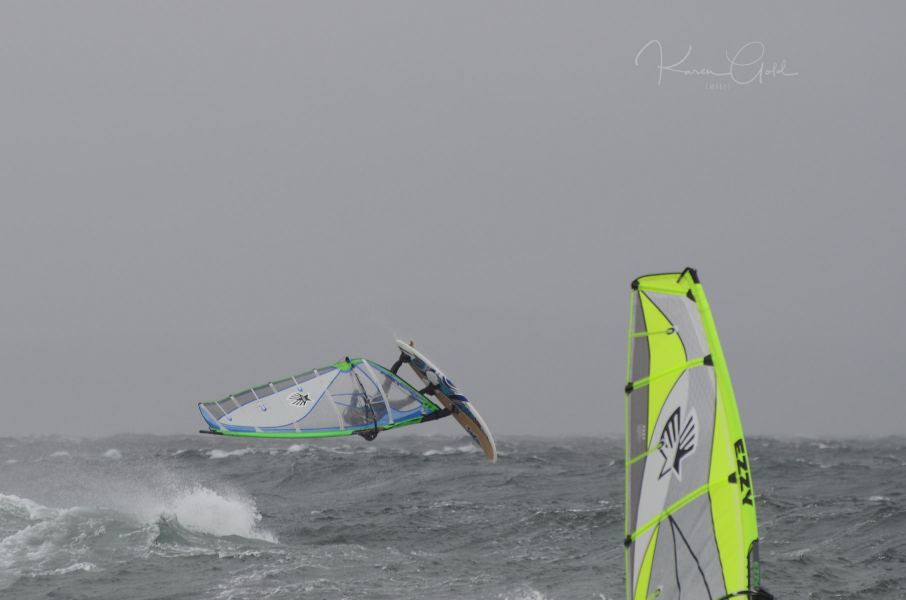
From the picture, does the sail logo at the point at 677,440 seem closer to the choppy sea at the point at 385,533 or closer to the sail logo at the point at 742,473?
the sail logo at the point at 742,473

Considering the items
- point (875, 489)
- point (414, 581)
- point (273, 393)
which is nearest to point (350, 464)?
point (875, 489)

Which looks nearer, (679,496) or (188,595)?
(679,496)

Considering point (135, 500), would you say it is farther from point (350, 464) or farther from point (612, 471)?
point (612, 471)

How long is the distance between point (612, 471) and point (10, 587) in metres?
24.1

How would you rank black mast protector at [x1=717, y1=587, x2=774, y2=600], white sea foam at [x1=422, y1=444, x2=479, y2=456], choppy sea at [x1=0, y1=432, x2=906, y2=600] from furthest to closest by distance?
white sea foam at [x1=422, y1=444, x2=479, y2=456]
choppy sea at [x1=0, y1=432, x2=906, y2=600]
black mast protector at [x1=717, y1=587, x2=774, y2=600]

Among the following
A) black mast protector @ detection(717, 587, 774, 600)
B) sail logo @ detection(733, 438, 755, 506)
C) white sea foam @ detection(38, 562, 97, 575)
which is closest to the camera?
black mast protector @ detection(717, 587, 774, 600)

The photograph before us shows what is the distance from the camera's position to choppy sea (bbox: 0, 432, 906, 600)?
18906 mm

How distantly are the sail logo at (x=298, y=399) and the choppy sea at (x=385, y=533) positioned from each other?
374 cm

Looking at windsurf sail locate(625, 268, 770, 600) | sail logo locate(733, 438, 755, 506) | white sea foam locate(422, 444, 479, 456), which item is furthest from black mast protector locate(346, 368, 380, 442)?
white sea foam locate(422, 444, 479, 456)

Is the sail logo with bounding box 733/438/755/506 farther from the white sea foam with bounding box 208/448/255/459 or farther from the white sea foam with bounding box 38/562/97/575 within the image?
the white sea foam with bounding box 208/448/255/459

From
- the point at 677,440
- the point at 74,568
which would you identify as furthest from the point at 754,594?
the point at 74,568

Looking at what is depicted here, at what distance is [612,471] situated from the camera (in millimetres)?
38562

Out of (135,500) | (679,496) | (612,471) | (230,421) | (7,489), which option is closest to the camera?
(679,496)

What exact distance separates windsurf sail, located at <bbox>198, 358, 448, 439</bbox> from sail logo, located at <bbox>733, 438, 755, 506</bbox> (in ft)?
27.9
